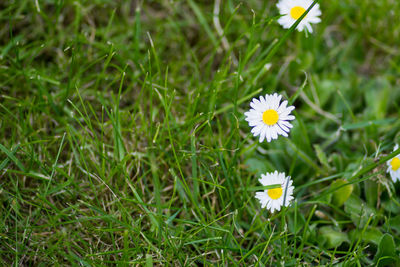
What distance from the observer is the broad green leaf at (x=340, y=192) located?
1.70 meters

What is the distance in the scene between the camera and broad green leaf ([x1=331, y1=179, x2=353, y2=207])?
5.57 ft

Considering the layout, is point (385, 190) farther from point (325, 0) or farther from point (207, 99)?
point (325, 0)

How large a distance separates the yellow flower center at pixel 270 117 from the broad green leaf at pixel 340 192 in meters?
0.41

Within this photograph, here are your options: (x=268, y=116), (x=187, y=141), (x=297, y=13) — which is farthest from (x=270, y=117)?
(x=297, y=13)

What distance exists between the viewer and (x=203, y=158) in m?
1.79

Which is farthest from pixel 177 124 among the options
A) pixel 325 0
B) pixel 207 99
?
pixel 325 0

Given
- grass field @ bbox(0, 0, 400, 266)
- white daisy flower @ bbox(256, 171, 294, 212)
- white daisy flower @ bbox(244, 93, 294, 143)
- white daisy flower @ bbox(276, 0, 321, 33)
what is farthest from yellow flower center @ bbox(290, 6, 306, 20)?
white daisy flower @ bbox(256, 171, 294, 212)

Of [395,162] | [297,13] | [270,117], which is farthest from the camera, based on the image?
[297,13]

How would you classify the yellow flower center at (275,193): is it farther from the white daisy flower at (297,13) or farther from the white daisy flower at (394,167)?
the white daisy flower at (297,13)

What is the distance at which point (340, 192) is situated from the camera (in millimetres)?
1739

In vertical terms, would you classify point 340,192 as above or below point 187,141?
above

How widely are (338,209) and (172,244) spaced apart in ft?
2.53

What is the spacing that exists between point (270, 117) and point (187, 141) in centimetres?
47

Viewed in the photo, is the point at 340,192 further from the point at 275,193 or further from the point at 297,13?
the point at 297,13
